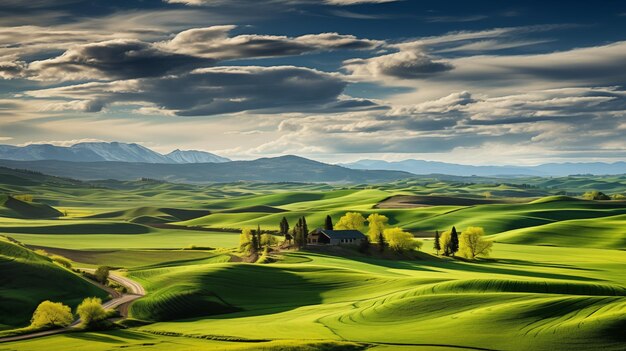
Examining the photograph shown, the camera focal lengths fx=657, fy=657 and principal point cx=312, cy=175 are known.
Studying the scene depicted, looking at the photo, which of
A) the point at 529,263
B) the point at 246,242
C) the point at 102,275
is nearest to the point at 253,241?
the point at 246,242

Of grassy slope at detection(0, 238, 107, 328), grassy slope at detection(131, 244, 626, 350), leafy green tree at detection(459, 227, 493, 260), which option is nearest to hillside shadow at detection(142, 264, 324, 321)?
grassy slope at detection(131, 244, 626, 350)

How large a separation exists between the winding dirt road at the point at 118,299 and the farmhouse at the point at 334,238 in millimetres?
57340

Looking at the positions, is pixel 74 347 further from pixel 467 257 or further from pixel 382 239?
pixel 467 257

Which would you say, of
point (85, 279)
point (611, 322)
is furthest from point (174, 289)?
point (611, 322)

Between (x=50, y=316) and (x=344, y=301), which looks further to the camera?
(x=344, y=301)

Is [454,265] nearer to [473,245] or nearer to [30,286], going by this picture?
[473,245]

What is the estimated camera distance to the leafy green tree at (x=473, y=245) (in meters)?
158

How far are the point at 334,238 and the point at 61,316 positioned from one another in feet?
290

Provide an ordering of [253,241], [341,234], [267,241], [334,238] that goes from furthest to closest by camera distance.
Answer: [267,241] < [341,234] < [334,238] < [253,241]

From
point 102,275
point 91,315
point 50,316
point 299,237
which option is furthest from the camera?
point 299,237

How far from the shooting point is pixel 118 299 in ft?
341

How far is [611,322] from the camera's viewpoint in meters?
70.7

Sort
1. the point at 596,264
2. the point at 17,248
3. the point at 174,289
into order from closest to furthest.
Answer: the point at 174,289 < the point at 17,248 < the point at 596,264

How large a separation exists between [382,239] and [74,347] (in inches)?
3749
